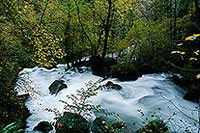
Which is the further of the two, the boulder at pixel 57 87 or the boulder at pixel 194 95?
the boulder at pixel 57 87

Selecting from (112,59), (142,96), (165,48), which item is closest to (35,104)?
(142,96)

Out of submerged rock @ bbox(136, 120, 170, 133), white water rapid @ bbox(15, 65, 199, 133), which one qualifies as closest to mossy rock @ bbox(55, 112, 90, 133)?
white water rapid @ bbox(15, 65, 199, 133)

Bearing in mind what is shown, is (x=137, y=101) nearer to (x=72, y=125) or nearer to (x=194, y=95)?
(x=194, y=95)

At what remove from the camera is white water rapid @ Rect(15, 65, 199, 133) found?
3788mm

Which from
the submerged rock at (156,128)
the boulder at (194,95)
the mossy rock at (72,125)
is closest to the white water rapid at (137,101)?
the boulder at (194,95)

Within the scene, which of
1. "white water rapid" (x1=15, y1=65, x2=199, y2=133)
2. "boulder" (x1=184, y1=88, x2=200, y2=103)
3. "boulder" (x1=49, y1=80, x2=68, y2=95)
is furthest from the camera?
"boulder" (x1=49, y1=80, x2=68, y2=95)

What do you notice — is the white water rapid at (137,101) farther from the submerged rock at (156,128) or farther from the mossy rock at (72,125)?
the mossy rock at (72,125)

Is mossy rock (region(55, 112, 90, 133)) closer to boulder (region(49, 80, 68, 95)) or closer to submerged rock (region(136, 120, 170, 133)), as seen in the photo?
submerged rock (region(136, 120, 170, 133))

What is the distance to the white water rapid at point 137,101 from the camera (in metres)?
3.79

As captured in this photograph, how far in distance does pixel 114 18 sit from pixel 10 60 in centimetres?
668

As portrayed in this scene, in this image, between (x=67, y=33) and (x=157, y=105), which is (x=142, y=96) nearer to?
(x=157, y=105)

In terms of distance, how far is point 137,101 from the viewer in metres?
5.11

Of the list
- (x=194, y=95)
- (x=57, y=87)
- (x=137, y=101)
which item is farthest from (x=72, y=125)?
(x=194, y=95)

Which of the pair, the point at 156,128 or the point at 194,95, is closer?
the point at 156,128
